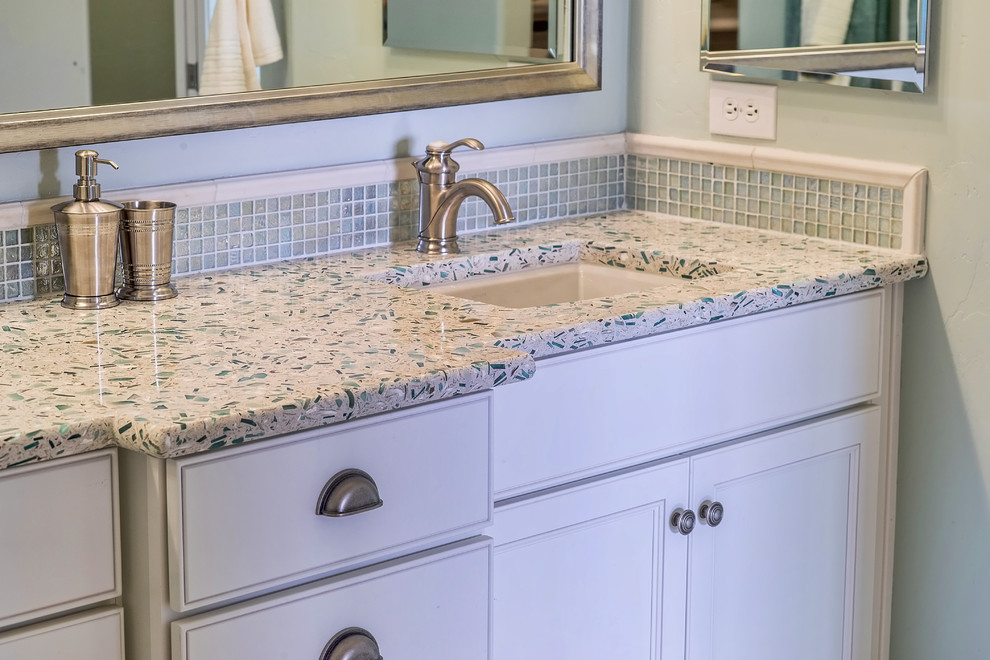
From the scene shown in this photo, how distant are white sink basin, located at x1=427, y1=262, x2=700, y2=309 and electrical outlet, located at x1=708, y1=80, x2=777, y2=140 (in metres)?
0.31

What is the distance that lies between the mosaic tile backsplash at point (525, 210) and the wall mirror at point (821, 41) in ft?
0.52

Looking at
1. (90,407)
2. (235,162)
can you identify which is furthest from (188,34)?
(90,407)

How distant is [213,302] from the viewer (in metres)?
1.60

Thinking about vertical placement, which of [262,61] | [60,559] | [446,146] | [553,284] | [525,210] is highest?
[262,61]

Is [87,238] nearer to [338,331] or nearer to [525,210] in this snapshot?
[338,331]

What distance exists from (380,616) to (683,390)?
0.55m

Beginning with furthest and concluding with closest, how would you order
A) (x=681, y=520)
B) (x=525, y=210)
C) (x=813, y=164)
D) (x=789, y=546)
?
(x=525, y=210)
(x=813, y=164)
(x=789, y=546)
(x=681, y=520)

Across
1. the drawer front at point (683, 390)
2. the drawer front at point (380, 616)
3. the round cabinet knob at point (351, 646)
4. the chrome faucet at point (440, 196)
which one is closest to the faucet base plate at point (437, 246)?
the chrome faucet at point (440, 196)

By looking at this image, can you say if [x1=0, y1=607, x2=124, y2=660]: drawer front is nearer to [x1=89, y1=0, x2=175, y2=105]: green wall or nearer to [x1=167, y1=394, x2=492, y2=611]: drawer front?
[x1=167, y1=394, x2=492, y2=611]: drawer front

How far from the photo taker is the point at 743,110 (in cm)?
206

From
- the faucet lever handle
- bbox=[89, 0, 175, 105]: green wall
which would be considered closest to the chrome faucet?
the faucet lever handle

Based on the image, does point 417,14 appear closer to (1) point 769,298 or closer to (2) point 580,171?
(2) point 580,171

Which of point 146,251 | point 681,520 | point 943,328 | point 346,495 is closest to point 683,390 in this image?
point 681,520

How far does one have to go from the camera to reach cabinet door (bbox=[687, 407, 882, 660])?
1.76 meters
